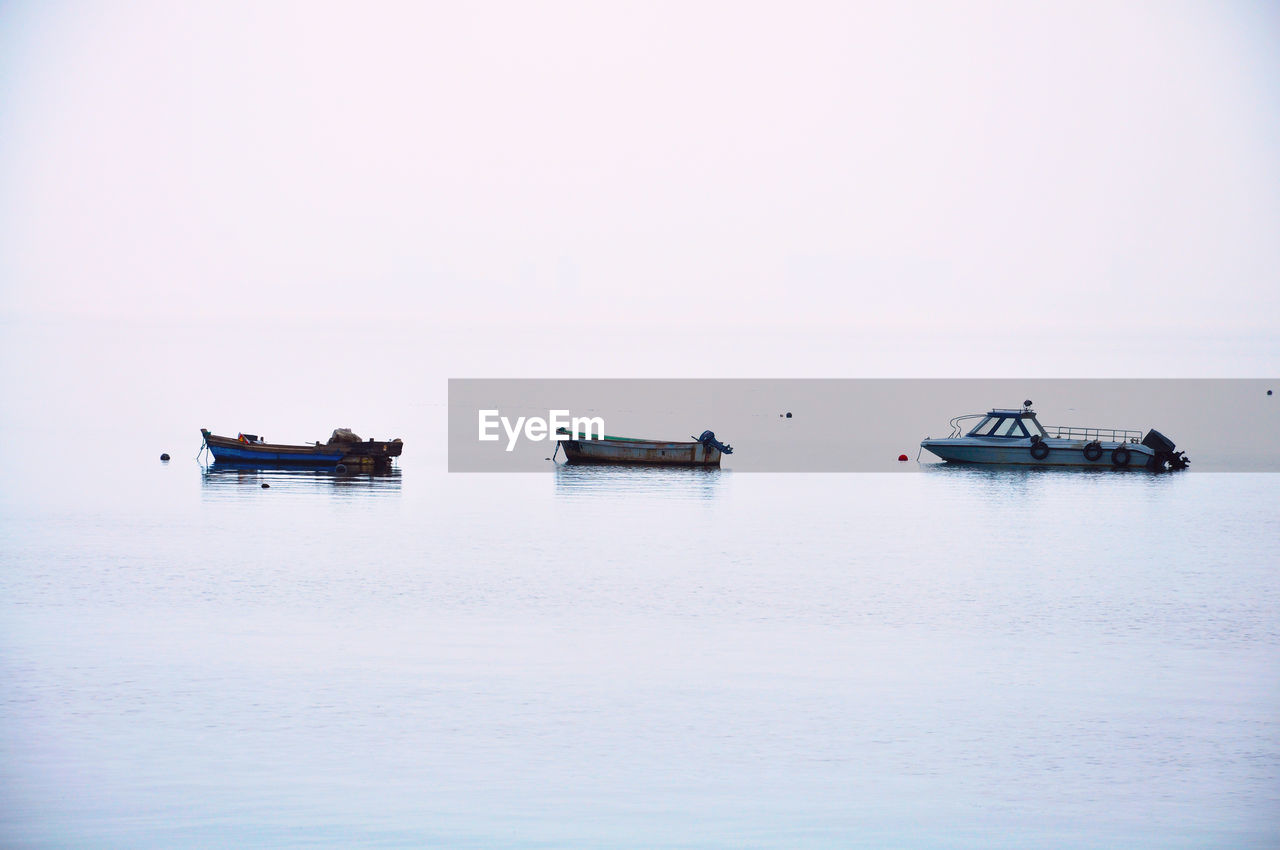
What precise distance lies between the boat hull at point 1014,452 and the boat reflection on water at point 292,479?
40.2 metres

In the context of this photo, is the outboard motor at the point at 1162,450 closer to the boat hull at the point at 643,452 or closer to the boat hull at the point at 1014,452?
the boat hull at the point at 1014,452

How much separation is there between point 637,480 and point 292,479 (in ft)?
69.9

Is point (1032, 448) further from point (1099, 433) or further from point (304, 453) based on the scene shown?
point (304, 453)

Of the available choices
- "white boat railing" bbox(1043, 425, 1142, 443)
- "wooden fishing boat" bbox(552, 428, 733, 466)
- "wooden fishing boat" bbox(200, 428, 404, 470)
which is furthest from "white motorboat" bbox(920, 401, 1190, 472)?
"wooden fishing boat" bbox(200, 428, 404, 470)

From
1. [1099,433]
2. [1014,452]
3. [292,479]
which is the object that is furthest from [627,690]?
[1099,433]

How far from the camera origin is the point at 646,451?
91875mm

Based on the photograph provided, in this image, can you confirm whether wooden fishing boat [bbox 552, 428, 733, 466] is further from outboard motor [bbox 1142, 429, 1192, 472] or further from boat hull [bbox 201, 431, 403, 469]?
outboard motor [bbox 1142, 429, 1192, 472]

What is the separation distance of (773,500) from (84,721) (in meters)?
53.6

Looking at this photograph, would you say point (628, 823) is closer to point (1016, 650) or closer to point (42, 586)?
point (1016, 650)

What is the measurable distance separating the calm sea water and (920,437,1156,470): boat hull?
40.2m

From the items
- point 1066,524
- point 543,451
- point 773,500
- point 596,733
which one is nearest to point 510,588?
point 596,733

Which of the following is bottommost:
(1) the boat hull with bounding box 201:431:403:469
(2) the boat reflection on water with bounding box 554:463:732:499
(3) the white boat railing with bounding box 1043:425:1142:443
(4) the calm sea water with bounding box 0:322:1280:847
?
(4) the calm sea water with bounding box 0:322:1280:847

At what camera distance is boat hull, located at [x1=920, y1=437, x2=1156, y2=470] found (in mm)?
89375

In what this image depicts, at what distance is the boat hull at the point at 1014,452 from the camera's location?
3519 inches
